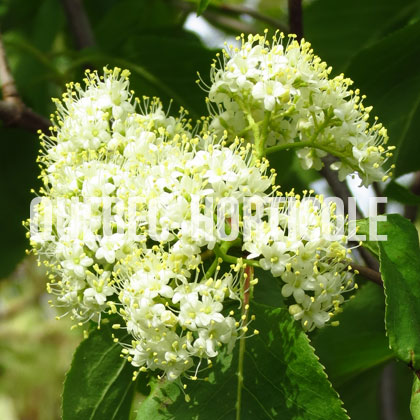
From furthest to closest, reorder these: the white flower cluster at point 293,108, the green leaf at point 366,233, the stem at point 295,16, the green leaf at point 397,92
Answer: the green leaf at point 397,92 → the stem at point 295,16 → the white flower cluster at point 293,108 → the green leaf at point 366,233

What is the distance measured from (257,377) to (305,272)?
0.22 metres

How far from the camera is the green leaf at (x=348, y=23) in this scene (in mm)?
2488

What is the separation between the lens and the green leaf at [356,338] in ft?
6.93

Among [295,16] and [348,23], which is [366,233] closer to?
[295,16]

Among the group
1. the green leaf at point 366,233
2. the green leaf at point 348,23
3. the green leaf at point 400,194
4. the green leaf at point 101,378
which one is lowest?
the green leaf at point 101,378

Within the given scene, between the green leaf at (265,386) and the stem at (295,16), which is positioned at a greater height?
the stem at (295,16)

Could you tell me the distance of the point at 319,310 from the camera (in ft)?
4.68

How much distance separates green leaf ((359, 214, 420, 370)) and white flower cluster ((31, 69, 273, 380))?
256 millimetres

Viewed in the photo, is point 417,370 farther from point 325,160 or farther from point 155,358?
point 325,160

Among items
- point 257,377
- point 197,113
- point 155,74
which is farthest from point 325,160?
point 257,377

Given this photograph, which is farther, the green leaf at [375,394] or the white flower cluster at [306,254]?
the green leaf at [375,394]

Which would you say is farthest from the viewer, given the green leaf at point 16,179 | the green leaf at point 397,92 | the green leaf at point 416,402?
the green leaf at point 16,179

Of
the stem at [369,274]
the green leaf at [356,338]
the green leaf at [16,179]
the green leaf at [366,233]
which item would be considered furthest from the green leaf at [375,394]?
the green leaf at [16,179]

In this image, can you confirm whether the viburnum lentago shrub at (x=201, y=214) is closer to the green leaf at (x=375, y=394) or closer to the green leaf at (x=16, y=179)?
the green leaf at (x=16, y=179)
